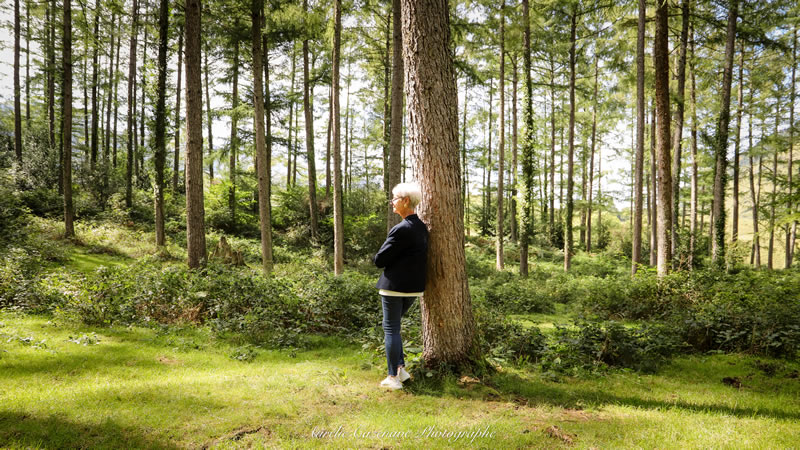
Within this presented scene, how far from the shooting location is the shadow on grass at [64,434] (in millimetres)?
2686

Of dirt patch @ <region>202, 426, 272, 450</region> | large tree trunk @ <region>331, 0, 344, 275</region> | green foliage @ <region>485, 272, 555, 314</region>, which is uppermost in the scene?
large tree trunk @ <region>331, 0, 344, 275</region>

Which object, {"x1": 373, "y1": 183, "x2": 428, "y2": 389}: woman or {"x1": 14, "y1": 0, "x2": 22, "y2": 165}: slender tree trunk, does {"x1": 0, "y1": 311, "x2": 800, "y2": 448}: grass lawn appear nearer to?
{"x1": 373, "y1": 183, "x2": 428, "y2": 389}: woman

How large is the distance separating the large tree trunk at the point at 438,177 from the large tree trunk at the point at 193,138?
7886mm

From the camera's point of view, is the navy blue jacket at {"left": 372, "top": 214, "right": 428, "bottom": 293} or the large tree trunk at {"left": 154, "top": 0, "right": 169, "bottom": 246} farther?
the large tree trunk at {"left": 154, "top": 0, "right": 169, "bottom": 246}

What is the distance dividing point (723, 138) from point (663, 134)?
8.07 metres

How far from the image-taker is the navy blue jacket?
3824 mm

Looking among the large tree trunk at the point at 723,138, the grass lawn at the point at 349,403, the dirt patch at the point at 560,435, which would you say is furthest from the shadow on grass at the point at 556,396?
the large tree trunk at the point at 723,138

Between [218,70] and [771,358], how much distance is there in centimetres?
2118

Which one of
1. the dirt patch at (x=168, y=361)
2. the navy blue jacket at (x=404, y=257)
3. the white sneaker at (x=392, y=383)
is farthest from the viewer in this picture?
the dirt patch at (x=168, y=361)

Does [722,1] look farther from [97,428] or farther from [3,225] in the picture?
[3,225]

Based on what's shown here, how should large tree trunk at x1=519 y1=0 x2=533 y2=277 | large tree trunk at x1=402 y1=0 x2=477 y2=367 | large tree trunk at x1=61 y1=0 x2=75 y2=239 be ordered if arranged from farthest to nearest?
1. large tree trunk at x1=519 y1=0 x2=533 y2=277
2. large tree trunk at x1=61 y1=0 x2=75 y2=239
3. large tree trunk at x1=402 y1=0 x2=477 y2=367

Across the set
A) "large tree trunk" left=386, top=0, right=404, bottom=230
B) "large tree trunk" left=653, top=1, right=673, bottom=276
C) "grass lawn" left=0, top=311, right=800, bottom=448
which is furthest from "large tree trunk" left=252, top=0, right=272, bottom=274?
"large tree trunk" left=653, top=1, right=673, bottom=276

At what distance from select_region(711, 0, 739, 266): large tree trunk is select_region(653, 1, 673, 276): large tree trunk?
7.32 meters

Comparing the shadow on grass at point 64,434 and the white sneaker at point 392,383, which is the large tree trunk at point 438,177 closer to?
the white sneaker at point 392,383
